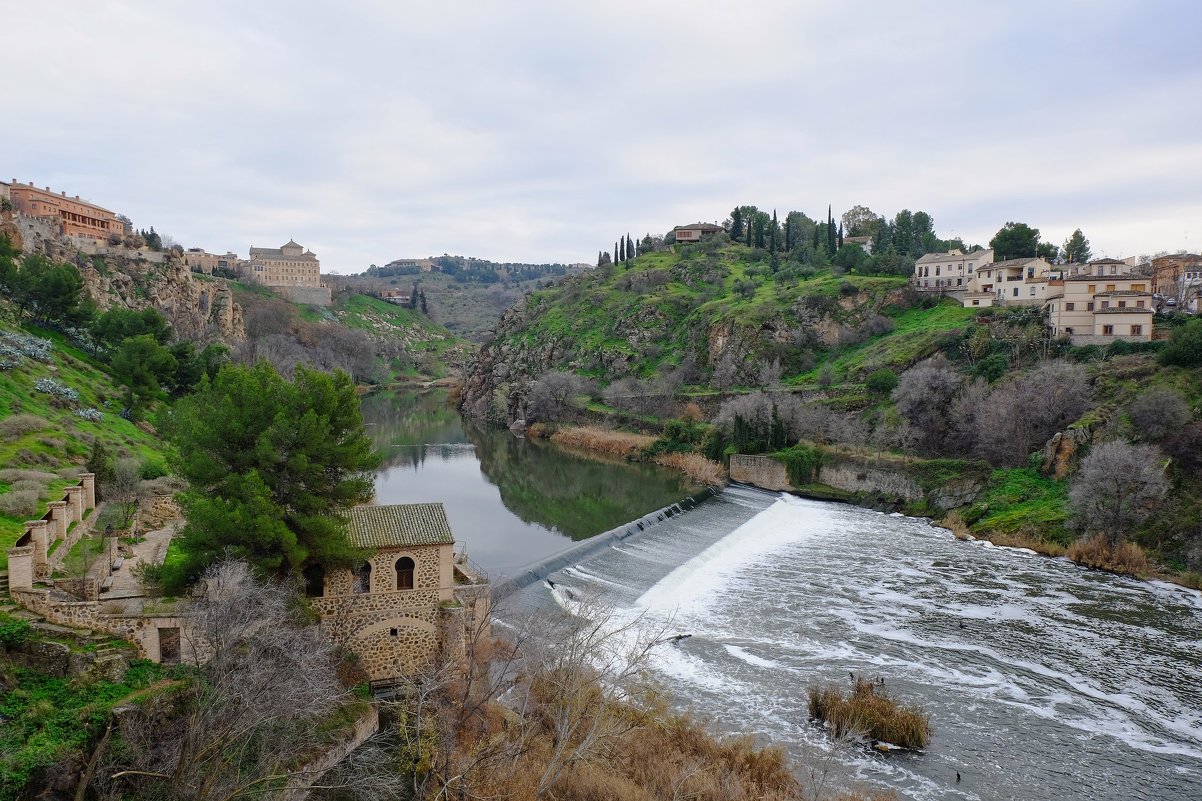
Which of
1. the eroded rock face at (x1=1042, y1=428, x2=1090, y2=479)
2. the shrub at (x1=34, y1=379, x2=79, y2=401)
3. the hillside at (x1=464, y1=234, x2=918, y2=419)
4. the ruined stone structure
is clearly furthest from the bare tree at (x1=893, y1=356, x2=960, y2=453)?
the shrub at (x1=34, y1=379, x2=79, y2=401)

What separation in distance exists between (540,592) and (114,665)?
14.1 metres

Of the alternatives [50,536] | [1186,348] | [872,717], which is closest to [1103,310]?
[1186,348]

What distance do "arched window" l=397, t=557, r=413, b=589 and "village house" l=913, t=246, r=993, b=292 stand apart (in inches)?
2386

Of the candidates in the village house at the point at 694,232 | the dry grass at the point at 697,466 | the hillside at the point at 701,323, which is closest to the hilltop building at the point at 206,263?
the hillside at the point at 701,323

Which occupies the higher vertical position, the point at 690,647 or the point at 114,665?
the point at 114,665

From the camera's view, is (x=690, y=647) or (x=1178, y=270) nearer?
(x=690, y=647)

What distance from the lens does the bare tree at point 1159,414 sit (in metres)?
33.0

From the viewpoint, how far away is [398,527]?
19469mm

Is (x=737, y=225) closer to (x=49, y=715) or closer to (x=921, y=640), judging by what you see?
(x=921, y=640)

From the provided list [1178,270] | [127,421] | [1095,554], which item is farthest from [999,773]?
[1178,270]

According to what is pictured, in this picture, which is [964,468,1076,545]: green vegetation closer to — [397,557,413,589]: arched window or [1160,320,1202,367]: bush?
[1160,320,1202,367]: bush

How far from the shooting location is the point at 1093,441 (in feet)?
116

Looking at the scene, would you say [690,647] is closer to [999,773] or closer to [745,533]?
[999,773]

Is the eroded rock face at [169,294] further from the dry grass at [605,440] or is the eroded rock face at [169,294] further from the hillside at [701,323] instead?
the dry grass at [605,440]
